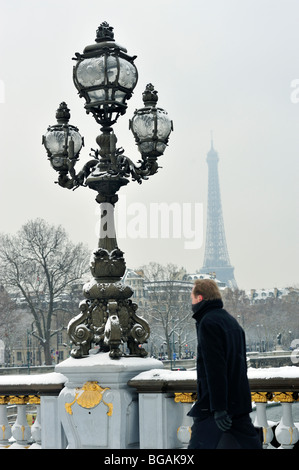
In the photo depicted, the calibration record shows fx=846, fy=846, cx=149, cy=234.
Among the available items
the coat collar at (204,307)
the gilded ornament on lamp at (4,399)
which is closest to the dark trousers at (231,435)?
the coat collar at (204,307)

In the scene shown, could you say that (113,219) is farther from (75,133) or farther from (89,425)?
(89,425)

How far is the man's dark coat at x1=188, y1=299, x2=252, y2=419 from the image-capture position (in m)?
5.35

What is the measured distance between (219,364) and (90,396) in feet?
7.57

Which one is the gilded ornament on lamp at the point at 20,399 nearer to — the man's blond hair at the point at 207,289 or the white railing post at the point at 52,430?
the white railing post at the point at 52,430

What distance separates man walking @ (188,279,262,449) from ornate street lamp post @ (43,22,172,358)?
79.3 inches

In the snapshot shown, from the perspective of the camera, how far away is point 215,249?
627 feet

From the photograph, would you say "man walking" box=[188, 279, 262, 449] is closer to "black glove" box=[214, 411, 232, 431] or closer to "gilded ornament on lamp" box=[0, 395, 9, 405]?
"black glove" box=[214, 411, 232, 431]

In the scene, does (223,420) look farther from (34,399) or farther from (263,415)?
(34,399)

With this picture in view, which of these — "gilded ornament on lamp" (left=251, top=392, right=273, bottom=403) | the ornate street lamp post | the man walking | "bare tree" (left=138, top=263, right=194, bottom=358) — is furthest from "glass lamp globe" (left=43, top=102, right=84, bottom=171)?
"bare tree" (left=138, top=263, right=194, bottom=358)

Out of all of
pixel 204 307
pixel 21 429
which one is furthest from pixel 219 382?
pixel 21 429

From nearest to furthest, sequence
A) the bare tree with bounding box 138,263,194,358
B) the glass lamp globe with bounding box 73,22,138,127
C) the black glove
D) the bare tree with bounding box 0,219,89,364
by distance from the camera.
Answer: the black glove → the glass lamp globe with bounding box 73,22,138,127 → the bare tree with bounding box 0,219,89,364 → the bare tree with bounding box 138,263,194,358

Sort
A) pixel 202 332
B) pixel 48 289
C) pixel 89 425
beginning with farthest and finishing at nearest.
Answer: pixel 48 289
pixel 89 425
pixel 202 332

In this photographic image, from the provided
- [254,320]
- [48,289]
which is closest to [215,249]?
[254,320]
